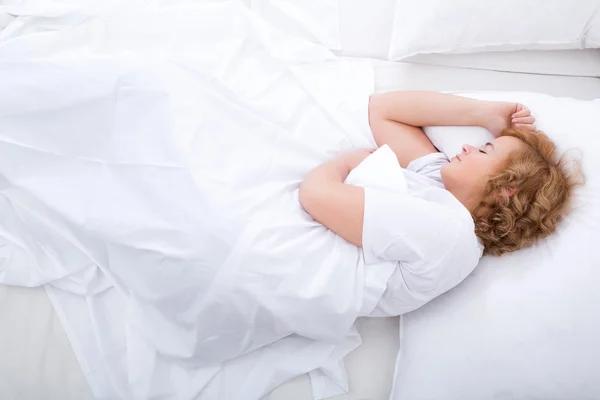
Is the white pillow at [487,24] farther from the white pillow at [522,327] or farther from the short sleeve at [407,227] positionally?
the short sleeve at [407,227]

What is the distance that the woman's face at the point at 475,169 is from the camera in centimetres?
98

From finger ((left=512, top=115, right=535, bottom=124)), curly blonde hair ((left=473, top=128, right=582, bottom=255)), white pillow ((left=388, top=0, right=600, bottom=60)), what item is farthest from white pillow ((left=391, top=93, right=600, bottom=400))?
white pillow ((left=388, top=0, right=600, bottom=60))

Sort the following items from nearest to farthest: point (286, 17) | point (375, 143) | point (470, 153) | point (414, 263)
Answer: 1. point (414, 263)
2. point (470, 153)
3. point (375, 143)
4. point (286, 17)

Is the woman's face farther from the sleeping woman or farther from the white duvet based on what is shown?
the white duvet

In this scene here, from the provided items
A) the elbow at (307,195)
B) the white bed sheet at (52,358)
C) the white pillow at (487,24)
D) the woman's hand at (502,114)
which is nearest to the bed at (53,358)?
the white bed sheet at (52,358)

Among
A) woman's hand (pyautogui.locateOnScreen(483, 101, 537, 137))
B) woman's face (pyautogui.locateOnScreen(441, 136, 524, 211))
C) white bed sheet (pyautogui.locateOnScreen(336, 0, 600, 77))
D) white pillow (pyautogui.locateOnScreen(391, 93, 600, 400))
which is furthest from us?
white bed sheet (pyautogui.locateOnScreen(336, 0, 600, 77))

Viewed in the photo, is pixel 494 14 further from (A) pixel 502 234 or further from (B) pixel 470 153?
(A) pixel 502 234

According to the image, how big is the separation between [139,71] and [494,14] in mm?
830

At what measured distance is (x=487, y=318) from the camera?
90 centimetres

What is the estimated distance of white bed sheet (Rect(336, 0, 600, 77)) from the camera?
4.27 ft

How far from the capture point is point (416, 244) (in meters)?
0.88

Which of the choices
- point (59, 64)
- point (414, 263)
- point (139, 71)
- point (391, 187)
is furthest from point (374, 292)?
point (59, 64)

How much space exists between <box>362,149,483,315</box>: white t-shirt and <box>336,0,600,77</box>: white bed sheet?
0.52 m

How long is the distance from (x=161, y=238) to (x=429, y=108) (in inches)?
26.0
